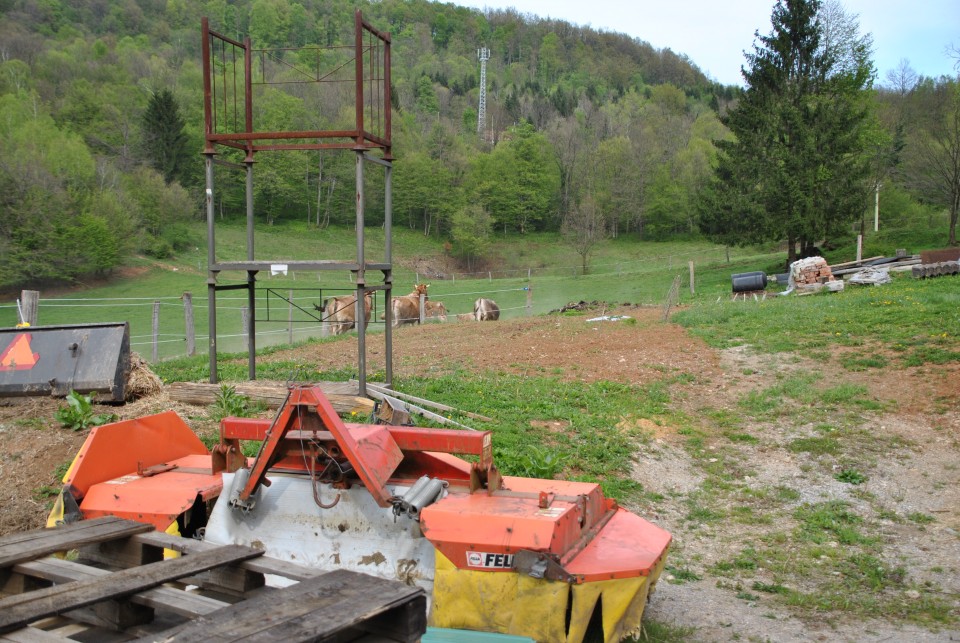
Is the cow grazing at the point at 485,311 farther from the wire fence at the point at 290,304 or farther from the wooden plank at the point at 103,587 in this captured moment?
the wooden plank at the point at 103,587

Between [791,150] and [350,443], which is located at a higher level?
[791,150]

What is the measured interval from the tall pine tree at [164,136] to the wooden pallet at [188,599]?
6953 cm

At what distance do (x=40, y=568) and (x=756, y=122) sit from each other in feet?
131

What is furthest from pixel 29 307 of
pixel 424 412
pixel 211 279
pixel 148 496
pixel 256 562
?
pixel 256 562

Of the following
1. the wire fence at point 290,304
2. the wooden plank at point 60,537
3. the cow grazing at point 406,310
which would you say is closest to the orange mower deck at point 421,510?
the wooden plank at point 60,537

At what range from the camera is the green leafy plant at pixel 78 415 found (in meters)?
8.43

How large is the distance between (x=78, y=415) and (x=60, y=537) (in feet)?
18.0

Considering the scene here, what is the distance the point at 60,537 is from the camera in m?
3.48

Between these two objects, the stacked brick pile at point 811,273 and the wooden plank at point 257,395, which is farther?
the stacked brick pile at point 811,273

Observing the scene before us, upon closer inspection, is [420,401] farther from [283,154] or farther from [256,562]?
[283,154]

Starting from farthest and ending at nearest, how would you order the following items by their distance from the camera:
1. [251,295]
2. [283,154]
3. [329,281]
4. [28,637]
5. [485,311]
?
1. [283,154]
2. [329,281]
3. [485,311]
4. [251,295]
5. [28,637]

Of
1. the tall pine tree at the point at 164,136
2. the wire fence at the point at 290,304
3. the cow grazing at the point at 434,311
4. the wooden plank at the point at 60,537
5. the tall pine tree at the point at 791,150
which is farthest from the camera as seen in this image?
the tall pine tree at the point at 164,136

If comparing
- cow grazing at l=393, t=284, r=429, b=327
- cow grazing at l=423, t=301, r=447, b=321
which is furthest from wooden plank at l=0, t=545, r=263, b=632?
cow grazing at l=423, t=301, r=447, b=321

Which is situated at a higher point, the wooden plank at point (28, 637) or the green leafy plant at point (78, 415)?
the wooden plank at point (28, 637)
